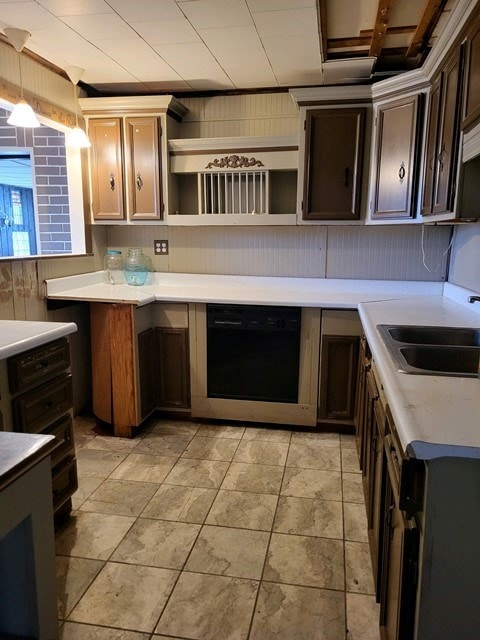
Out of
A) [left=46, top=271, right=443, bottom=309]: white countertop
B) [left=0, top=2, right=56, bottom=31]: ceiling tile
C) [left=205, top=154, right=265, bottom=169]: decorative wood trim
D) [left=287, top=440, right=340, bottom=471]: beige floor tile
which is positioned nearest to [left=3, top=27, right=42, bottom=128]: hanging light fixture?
[left=0, top=2, right=56, bottom=31]: ceiling tile

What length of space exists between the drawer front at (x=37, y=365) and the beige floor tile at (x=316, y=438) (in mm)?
1612

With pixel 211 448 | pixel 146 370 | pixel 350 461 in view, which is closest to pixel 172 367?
pixel 146 370

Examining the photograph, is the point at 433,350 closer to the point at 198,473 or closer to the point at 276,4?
the point at 198,473

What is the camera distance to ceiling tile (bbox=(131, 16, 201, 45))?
7.45 ft

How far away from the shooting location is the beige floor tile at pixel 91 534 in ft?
6.31

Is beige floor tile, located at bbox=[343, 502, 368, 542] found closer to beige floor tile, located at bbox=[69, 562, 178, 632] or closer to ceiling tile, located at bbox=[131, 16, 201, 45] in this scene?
beige floor tile, located at bbox=[69, 562, 178, 632]

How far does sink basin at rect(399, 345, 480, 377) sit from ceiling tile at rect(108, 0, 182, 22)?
1.87m

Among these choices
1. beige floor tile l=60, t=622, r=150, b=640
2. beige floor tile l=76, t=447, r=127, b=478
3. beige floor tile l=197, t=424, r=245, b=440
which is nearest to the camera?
beige floor tile l=60, t=622, r=150, b=640

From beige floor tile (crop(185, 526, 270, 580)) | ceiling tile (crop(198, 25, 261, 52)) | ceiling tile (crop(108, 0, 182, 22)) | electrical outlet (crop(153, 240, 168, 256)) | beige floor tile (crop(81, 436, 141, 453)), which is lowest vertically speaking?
beige floor tile (crop(185, 526, 270, 580))

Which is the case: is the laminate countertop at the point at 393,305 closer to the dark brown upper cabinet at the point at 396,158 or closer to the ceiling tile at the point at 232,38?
the dark brown upper cabinet at the point at 396,158

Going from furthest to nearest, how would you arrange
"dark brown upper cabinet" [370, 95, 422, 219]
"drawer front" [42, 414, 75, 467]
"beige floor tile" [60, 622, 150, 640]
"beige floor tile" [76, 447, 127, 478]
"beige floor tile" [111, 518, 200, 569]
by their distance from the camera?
"dark brown upper cabinet" [370, 95, 422, 219] < "beige floor tile" [76, 447, 127, 478] < "drawer front" [42, 414, 75, 467] < "beige floor tile" [111, 518, 200, 569] < "beige floor tile" [60, 622, 150, 640]

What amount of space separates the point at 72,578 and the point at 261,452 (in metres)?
1.32

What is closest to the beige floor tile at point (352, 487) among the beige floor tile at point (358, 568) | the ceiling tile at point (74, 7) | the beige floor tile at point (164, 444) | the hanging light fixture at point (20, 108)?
the beige floor tile at point (358, 568)

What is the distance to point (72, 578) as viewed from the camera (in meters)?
1.77
